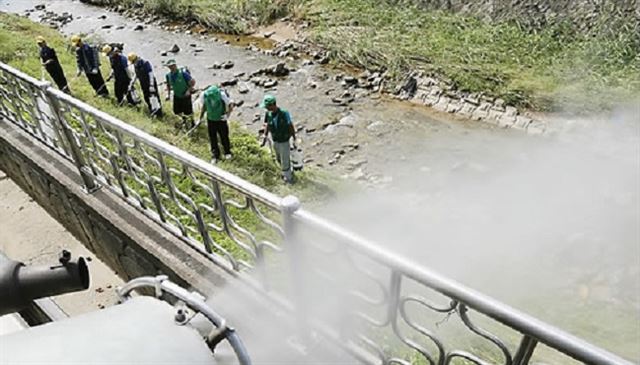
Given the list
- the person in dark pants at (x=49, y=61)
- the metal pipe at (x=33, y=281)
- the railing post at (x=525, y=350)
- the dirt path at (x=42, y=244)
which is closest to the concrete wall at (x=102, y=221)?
the dirt path at (x=42, y=244)

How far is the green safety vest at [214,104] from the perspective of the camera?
29.2ft

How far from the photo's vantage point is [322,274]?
3.22 meters

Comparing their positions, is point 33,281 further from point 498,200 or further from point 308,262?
point 498,200

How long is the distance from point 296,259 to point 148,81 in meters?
8.94

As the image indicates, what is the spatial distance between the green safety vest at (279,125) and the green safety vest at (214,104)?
3.23 ft

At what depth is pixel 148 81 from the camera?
10.9m

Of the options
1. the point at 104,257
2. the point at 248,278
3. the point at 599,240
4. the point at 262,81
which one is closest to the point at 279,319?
the point at 248,278

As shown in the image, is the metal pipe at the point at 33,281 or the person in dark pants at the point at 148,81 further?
the person in dark pants at the point at 148,81

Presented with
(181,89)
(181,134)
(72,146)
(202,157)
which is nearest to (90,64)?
(181,89)

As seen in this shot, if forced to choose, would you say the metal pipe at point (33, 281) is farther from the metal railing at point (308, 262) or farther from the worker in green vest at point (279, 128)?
the worker in green vest at point (279, 128)

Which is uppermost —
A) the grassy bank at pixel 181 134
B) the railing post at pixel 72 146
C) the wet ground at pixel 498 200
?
the railing post at pixel 72 146

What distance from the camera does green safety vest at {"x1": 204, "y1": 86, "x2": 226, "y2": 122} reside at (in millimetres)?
8906

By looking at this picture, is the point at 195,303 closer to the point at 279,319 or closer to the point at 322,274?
the point at 322,274

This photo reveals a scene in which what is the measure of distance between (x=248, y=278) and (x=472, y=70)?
1074 centimetres
